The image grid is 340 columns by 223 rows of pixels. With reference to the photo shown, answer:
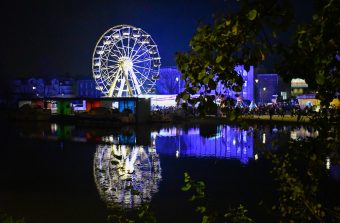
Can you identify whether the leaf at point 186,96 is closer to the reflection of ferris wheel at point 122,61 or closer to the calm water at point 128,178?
the calm water at point 128,178

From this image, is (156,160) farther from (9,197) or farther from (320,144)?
(320,144)

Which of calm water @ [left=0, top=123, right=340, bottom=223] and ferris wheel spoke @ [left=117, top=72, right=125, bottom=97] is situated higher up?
ferris wheel spoke @ [left=117, top=72, right=125, bottom=97]

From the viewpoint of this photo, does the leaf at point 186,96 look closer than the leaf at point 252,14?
No

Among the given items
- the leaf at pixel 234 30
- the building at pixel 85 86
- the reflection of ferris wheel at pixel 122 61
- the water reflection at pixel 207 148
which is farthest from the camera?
the building at pixel 85 86

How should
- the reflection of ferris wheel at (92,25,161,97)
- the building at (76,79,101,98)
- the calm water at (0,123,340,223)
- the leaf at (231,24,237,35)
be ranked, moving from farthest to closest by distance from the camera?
the building at (76,79,101,98) < the reflection of ferris wheel at (92,25,161,97) < the calm water at (0,123,340,223) < the leaf at (231,24,237,35)

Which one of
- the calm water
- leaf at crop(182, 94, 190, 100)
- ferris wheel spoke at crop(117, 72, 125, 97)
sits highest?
ferris wheel spoke at crop(117, 72, 125, 97)

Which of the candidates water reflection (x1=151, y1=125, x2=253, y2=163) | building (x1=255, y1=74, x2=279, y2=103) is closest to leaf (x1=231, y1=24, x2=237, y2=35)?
water reflection (x1=151, y1=125, x2=253, y2=163)

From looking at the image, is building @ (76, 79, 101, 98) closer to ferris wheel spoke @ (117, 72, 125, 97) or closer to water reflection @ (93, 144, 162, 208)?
ferris wheel spoke @ (117, 72, 125, 97)

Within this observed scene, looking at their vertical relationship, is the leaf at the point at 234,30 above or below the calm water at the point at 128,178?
above

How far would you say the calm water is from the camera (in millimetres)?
11172

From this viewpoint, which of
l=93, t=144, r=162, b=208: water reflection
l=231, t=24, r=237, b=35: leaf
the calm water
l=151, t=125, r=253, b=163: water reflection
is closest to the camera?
l=231, t=24, r=237, b=35: leaf

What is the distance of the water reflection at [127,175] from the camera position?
1222 cm

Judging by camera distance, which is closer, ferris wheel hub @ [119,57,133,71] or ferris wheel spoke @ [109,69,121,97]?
ferris wheel hub @ [119,57,133,71]

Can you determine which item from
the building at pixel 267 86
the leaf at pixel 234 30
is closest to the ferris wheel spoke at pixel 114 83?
the leaf at pixel 234 30
